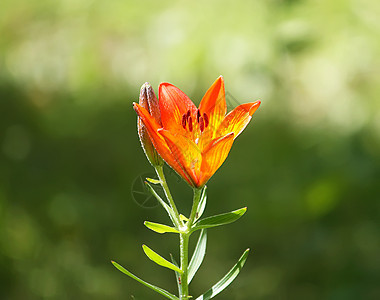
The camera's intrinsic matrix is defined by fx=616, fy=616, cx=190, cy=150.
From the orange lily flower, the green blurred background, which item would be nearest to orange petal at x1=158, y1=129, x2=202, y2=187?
the orange lily flower

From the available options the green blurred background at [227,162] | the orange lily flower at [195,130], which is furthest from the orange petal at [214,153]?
the green blurred background at [227,162]

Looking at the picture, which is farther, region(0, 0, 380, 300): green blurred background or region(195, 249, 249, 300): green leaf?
region(0, 0, 380, 300): green blurred background

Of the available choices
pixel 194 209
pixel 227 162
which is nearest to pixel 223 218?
pixel 194 209

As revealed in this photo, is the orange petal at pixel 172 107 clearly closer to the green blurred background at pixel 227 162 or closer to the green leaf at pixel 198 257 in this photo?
the green leaf at pixel 198 257

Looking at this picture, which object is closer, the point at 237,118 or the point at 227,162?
the point at 237,118

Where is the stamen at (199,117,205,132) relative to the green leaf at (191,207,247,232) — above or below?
above

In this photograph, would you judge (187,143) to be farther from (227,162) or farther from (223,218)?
(227,162)

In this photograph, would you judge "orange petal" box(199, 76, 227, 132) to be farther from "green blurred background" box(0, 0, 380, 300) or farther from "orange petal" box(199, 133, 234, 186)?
"green blurred background" box(0, 0, 380, 300)

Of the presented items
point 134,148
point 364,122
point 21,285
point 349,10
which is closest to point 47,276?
point 21,285
